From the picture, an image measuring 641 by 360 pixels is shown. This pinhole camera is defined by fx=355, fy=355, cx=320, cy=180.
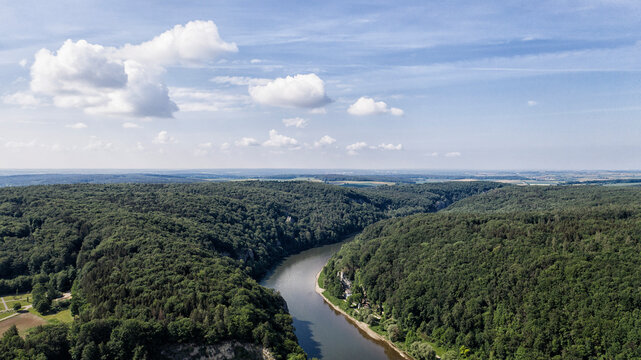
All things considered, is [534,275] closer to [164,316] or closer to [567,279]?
[567,279]

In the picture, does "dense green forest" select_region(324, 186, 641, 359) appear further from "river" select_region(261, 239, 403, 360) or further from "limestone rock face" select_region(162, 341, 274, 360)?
"limestone rock face" select_region(162, 341, 274, 360)

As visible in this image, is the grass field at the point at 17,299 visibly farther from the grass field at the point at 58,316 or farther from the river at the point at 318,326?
the river at the point at 318,326

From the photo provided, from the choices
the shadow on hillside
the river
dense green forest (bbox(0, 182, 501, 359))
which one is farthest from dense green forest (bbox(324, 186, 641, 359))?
dense green forest (bbox(0, 182, 501, 359))

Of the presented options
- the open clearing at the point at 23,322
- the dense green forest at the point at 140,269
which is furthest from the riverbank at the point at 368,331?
the open clearing at the point at 23,322

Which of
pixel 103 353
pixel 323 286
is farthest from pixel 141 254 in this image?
pixel 323 286

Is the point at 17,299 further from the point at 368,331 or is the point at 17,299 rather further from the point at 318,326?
the point at 368,331

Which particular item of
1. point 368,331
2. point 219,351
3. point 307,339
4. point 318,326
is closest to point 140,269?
point 219,351
